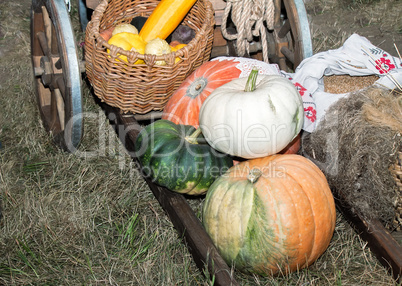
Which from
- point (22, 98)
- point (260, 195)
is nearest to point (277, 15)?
point (260, 195)

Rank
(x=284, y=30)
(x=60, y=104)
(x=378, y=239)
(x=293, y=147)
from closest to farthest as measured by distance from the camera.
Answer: (x=378, y=239) < (x=293, y=147) < (x=60, y=104) < (x=284, y=30)

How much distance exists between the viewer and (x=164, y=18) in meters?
2.65

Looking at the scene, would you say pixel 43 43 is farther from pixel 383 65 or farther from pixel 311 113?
pixel 383 65

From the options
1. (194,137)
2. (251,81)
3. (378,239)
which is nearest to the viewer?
(378,239)

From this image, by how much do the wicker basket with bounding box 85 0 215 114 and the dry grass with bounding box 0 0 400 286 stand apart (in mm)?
410

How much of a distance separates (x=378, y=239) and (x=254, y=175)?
58 centimetres

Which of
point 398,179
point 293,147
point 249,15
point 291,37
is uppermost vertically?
point 249,15

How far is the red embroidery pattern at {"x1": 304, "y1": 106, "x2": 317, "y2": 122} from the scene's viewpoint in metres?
2.38

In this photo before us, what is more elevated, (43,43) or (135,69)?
(135,69)

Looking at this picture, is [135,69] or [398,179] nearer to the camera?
[398,179]

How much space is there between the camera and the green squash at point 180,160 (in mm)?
2010

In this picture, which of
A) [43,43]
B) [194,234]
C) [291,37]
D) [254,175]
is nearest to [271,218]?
Answer: [254,175]

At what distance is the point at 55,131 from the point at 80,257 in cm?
110

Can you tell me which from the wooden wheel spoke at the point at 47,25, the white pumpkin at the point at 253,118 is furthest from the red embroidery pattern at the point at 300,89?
the wooden wheel spoke at the point at 47,25
